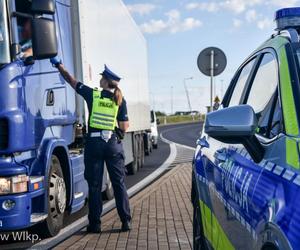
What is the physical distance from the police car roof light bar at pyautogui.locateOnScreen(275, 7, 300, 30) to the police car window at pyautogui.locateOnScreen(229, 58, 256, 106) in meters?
0.58

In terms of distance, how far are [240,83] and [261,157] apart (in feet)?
5.26

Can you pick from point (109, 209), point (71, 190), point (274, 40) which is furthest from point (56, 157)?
point (274, 40)

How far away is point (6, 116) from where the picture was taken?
5.82 metres

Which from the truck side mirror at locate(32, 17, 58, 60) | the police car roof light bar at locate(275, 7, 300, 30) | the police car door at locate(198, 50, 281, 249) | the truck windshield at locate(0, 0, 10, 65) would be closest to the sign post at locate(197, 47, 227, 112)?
the truck side mirror at locate(32, 17, 58, 60)

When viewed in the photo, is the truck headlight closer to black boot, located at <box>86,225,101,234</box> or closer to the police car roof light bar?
black boot, located at <box>86,225,101,234</box>

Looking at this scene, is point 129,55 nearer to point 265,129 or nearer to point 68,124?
point 68,124

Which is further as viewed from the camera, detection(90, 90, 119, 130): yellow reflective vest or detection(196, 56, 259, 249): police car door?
detection(90, 90, 119, 130): yellow reflective vest

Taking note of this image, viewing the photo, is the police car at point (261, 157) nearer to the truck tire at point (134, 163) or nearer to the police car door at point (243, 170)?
the police car door at point (243, 170)

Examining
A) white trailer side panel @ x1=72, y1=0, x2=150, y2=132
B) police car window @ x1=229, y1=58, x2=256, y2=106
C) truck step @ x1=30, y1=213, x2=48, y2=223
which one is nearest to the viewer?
police car window @ x1=229, y1=58, x2=256, y2=106

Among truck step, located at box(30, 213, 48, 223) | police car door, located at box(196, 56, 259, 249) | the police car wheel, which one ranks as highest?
police car door, located at box(196, 56, 259, 249)

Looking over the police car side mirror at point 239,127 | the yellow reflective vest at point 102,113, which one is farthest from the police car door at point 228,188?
the yellow reflective vest at point 102,113

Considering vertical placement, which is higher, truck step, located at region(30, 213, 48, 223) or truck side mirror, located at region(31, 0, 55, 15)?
truck side mirror, located at region(31, 0, 55, 15)

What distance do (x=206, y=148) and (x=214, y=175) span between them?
0.73 metres

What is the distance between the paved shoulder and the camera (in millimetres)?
6438
